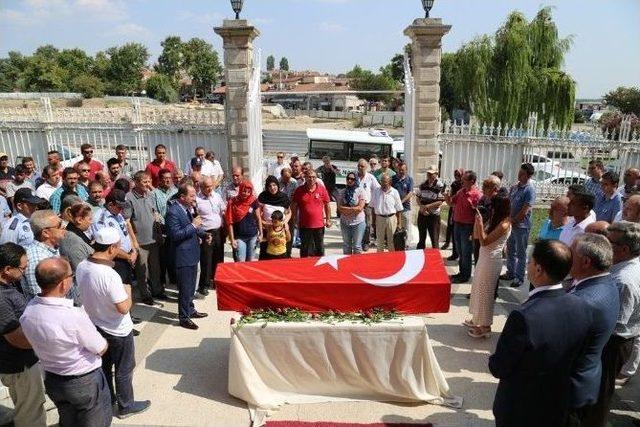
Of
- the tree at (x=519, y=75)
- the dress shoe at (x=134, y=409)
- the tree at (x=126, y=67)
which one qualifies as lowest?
the dress shoe at (x=134, y=409)

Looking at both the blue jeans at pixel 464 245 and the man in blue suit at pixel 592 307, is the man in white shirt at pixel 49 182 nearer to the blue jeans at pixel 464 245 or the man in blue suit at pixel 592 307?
the blue jeans at pixel 464 245

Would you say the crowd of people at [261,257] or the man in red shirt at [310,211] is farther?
the man in red shirt at [310,211]

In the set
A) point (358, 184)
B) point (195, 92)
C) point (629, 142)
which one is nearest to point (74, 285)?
point (358, 184)

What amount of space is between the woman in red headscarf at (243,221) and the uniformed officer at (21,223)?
227cm

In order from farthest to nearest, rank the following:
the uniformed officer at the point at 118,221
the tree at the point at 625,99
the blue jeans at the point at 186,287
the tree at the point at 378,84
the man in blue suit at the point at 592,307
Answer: the tree at the point at 378,84 → the tree at the point at 625,99 → the blue jeans at the point at 186,287 → the uniformed officer at the point at 118,221 → the man in blue suit at the point at 592,307

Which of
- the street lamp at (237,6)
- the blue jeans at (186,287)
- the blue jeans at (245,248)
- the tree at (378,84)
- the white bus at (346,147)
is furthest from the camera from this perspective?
the tree at (378,84)

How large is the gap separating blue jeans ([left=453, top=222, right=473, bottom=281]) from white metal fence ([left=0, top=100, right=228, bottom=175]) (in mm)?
5125

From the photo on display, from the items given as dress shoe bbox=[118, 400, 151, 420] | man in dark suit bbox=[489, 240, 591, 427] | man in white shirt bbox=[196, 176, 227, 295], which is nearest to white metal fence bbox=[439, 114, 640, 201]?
man in white shirt bbox=[196, 176, 227, 295]

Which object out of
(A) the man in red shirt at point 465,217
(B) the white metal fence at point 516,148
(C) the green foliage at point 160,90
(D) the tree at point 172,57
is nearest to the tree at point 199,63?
(D) the tree at point 172,57

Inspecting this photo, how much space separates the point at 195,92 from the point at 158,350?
300 feet

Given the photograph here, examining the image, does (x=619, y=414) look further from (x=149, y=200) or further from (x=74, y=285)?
(x=149, y=200)

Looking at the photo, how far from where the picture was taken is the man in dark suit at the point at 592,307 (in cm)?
283

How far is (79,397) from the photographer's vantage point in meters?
3.09

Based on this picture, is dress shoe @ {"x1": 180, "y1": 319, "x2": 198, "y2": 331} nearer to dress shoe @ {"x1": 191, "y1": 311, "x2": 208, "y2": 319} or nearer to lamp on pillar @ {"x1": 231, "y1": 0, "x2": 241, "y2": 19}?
dress shoe @ {"x1": 191, "y1": 311, "x2": 208, "y2": 319}
